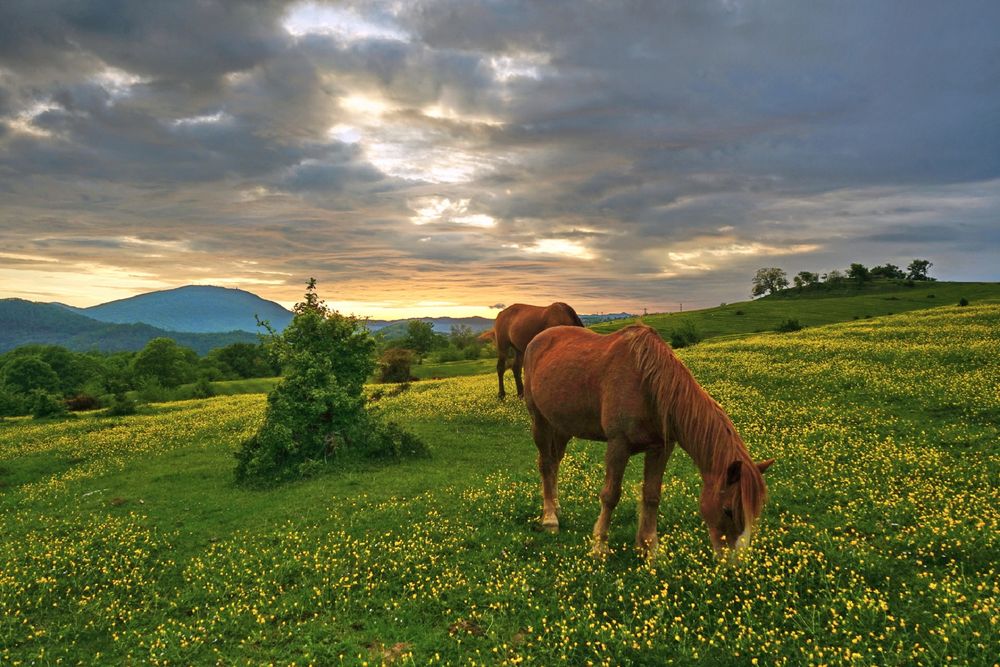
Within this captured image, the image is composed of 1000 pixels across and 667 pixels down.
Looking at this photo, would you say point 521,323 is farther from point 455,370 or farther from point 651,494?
point 455,370

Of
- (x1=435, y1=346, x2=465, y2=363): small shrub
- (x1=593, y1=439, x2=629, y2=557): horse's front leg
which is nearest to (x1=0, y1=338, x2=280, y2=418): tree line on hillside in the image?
(x1=435, y1=346, x2=465, y2=363): small shrub

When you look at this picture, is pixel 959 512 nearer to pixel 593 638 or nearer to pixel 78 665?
pixel 593 638

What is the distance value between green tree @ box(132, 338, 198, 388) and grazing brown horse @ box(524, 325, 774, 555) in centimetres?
8486

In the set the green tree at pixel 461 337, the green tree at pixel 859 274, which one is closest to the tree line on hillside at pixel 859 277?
the green tree at pixel 859 274

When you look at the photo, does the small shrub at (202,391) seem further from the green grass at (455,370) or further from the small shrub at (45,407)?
the green grass at (455,370)

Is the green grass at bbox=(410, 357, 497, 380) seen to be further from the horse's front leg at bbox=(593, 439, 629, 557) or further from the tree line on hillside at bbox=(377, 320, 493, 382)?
the horse's front leg at bbox=(593, 439, 629, 557)

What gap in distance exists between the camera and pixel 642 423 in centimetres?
847

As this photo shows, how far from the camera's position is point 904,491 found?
10898 millimetres

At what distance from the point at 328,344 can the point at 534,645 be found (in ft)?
49.4

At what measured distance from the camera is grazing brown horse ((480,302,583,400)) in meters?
24.5

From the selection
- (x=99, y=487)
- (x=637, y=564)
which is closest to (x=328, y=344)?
(x=99, y=487)

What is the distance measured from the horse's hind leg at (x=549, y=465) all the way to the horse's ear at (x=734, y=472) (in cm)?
460

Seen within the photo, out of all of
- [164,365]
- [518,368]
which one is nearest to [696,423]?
[518,368]

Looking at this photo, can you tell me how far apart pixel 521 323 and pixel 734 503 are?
61.2ft
